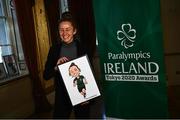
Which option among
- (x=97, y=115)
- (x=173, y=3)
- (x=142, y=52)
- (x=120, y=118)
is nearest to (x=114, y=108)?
(x=120, y=118)

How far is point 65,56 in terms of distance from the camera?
228 centimetres

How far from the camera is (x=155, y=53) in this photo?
2.11m

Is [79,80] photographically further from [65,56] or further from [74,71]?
[65,56]

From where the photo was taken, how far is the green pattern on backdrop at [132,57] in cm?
211

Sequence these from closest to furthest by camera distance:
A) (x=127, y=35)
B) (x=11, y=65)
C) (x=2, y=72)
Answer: (x=127, y=35), (x=2, y=72), (x=11, y=65)

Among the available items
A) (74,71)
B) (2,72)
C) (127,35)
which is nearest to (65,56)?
(74,71)

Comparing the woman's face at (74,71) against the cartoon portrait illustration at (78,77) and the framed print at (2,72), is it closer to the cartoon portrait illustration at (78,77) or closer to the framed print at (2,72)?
the cartoon portrait illustration at (78,77)

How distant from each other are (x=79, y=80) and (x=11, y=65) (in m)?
2.37

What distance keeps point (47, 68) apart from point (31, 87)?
89.2 inches

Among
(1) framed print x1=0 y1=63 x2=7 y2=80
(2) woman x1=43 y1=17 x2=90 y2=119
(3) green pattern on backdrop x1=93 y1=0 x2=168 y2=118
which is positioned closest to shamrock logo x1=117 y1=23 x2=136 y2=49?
(3) green pattern on backdrop x1=93 y1=0 x2=168 y2=118

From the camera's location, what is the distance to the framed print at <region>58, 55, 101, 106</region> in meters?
2.20

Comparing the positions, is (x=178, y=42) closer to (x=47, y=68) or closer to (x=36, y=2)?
(x=36, y=2)

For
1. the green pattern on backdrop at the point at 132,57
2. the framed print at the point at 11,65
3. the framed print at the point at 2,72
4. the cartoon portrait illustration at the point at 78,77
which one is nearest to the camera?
the green pattern on backdrop at the point at 132,57

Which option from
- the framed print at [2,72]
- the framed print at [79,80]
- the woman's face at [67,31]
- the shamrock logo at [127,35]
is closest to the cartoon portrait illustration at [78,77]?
the framed print at [79,80]
